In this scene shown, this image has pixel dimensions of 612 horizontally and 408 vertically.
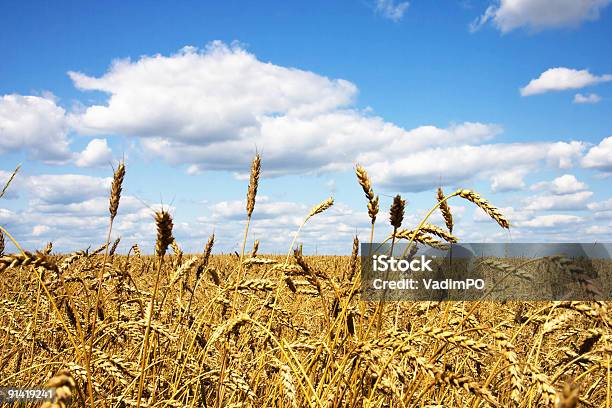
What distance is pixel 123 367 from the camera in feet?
8.30

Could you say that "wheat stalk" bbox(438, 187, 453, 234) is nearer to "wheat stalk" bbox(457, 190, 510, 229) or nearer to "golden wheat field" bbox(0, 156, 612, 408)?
"golden wheat field" bbox(0, 156, 612, 408)

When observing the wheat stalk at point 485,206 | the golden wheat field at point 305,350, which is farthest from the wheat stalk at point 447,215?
the wheat stalk at point 485,206

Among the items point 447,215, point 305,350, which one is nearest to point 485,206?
point 447,215

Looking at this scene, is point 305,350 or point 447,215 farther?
point 305,350

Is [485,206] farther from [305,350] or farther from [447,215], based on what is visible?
[305,350]

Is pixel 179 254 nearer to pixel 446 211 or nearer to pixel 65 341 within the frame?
pixel 65 341

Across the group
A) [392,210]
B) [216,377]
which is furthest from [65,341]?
[392,210]

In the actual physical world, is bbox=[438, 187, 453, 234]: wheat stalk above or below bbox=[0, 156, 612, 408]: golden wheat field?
above

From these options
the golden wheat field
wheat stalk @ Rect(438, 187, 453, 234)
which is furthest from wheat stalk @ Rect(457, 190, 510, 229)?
wheat stalk @ Rect(438, 187, 453, 234)

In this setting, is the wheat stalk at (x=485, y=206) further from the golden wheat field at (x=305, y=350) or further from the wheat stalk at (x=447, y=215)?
the wheat stalk at (x=447, y=215)

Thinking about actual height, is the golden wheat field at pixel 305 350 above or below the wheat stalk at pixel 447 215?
below

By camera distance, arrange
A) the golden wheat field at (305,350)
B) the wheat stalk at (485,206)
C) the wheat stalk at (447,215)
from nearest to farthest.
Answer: the golden wheat field at (305,350)
the wheat stalk at (485,206)
the wheat stalk at (447,215)

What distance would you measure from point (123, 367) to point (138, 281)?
530cm

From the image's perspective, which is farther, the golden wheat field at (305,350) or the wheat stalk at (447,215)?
the wheat stalk at (447,215)
